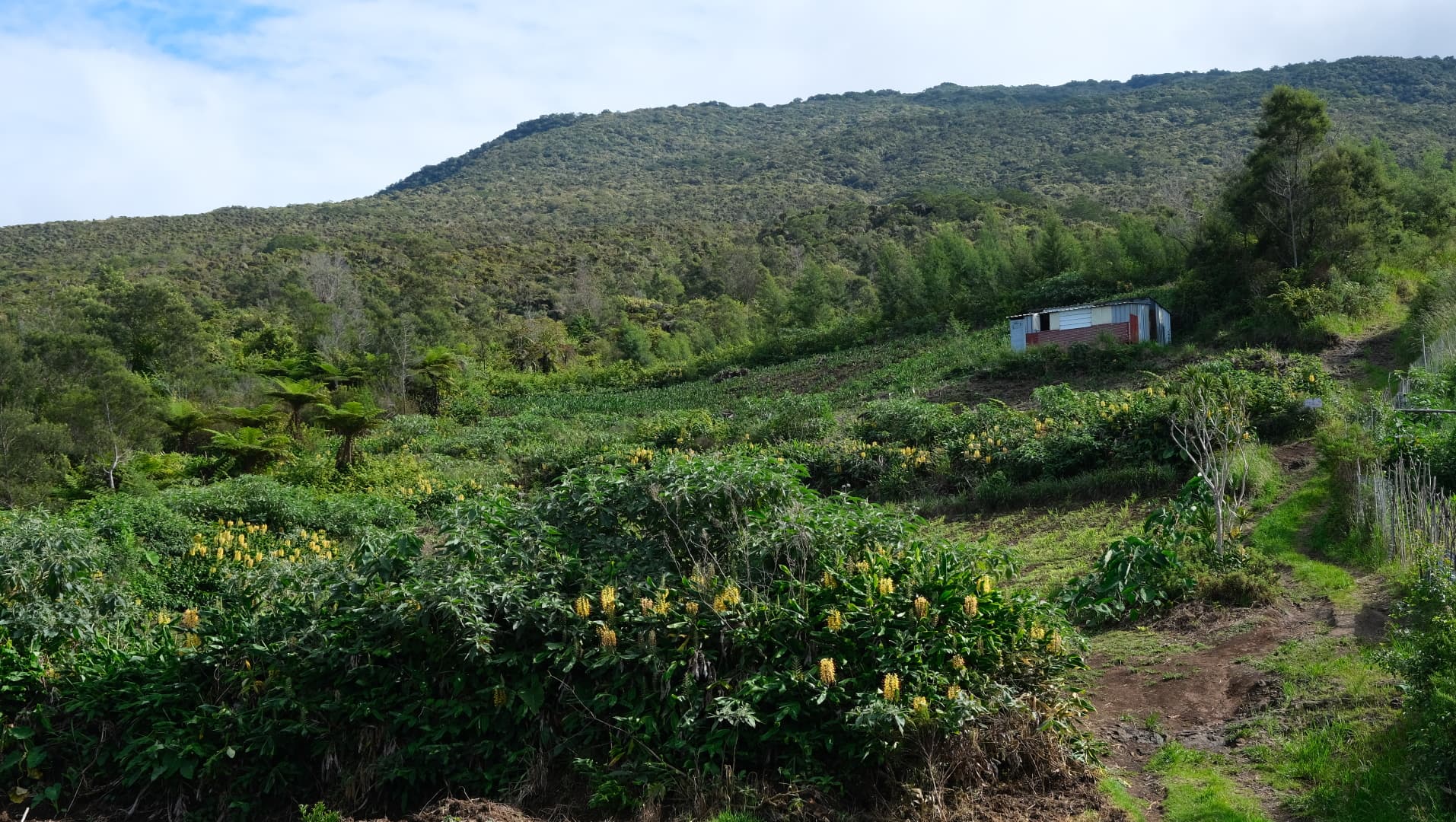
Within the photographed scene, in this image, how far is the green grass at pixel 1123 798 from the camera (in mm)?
4840

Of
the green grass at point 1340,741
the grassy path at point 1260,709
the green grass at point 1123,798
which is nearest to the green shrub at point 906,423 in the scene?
the grassy path at point 1260,709

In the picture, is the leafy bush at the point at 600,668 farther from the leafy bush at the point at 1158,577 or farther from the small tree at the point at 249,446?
the small tree at the point at 249,446

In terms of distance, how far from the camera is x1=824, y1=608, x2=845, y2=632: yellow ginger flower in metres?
5.21

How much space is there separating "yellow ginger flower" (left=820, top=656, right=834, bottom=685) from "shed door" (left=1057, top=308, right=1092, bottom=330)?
77.3ft

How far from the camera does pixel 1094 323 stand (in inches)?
1035

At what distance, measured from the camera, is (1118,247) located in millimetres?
32812

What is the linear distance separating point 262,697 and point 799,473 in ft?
11.1

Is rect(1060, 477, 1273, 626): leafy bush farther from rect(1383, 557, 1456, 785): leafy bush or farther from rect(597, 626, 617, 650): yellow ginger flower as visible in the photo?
rect(597, 626, 617, 650): yellow ginger flower

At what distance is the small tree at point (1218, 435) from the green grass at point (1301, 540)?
397 mm

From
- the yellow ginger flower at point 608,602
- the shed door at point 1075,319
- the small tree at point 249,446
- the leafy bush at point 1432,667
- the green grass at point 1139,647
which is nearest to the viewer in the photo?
the leafy bush at point 1432,667

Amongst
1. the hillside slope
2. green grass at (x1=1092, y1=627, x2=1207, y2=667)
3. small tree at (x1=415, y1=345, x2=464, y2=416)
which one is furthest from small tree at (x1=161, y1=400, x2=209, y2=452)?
the hillside slope

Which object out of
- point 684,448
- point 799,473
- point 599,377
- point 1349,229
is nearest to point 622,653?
point 799,473

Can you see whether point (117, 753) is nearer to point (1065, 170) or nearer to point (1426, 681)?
point (1426, 681)

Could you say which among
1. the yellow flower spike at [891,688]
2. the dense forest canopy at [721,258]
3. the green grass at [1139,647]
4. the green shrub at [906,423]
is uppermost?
the dense forest canopy at [721,258]
